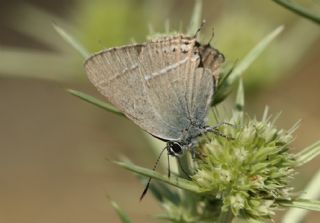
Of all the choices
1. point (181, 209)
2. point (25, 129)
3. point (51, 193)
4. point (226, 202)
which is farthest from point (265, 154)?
point (25, 129)

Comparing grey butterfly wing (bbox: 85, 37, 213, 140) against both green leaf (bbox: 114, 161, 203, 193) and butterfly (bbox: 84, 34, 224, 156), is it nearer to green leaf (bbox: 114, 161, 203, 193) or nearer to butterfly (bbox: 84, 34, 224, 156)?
butterfly (bbox: 84, 34, 224, 156)

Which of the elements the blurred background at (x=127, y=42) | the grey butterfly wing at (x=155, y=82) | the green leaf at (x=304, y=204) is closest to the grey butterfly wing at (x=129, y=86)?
the grey butterfly wing at (x=155, y=82)

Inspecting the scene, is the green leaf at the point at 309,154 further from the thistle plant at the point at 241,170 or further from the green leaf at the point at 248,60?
the green leaf at the point at 248,60

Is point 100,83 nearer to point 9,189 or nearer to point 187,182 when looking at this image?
point 187,182

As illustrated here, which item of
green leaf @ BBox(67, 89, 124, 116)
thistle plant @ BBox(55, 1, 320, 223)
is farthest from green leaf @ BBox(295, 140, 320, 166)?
green leaf @ BBox(67, 89, 124, 116)

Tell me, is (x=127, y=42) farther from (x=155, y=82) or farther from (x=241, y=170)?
(x=241, y=170)

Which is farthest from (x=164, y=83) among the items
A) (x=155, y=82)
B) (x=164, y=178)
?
(x=164, y=178)
